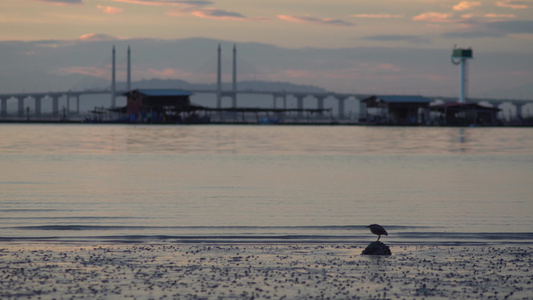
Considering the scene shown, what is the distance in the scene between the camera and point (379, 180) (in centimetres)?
2703

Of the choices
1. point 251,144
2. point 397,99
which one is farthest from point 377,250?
point 397,99

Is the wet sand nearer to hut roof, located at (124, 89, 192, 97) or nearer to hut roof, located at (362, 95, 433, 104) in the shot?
hut roof, located at (124, 89, 192, 97)

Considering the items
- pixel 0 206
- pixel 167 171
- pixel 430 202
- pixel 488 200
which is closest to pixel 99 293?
pixel 0 206

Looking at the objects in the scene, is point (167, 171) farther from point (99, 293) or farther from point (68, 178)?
point (99, 293)

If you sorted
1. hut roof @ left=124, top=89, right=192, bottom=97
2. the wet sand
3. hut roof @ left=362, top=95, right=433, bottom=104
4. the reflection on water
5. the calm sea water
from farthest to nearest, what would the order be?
hut roof @ left=362, top=95, right=433, bottom=104 → hut roof @ left=124, top=89, right=192, bottom=97 → the reflection on water → the calm sea water → the wet sand

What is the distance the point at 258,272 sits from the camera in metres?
9.77

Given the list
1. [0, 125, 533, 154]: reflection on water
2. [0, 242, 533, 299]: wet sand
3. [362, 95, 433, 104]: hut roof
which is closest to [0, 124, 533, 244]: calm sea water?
[0, 242, 533, 299]: wet sand

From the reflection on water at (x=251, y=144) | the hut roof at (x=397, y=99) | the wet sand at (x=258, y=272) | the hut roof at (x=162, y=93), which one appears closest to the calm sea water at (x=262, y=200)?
the wet sand at (x=258, y=272)

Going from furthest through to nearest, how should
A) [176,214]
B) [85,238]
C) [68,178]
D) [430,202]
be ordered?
[68,178] → [430,202] → [176,214] → [85,238]

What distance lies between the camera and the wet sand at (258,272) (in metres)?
8.70

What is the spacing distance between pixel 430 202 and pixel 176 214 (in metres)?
7.33

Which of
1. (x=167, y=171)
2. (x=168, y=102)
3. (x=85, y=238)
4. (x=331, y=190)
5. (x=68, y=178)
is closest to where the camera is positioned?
(x=85, y=238)

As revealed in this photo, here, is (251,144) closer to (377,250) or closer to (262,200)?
(262,200)

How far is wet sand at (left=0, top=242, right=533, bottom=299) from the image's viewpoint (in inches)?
342
